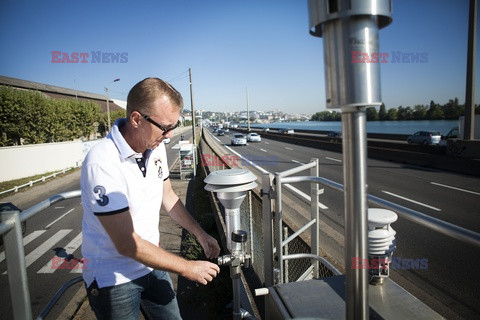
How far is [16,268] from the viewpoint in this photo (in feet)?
4.43

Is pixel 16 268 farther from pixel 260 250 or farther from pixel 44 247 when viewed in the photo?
pixel 44 247

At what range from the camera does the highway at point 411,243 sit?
450 cm

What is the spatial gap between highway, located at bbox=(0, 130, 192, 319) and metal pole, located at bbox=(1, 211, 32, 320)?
1.42 feet

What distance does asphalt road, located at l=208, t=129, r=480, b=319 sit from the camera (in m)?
4.38

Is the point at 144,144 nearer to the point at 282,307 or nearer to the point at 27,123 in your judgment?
the point at 282,307

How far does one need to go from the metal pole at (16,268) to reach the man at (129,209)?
33 centimetres

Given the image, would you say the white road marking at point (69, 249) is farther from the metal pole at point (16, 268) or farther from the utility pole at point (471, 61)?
the utility pole at point (471, 61)

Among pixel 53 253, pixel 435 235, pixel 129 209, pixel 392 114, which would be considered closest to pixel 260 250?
pixel 129 209

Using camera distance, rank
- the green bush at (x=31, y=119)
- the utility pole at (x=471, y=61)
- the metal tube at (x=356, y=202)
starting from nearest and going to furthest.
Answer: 1. the metal tube at (x=356, y=202)
2. the utility pole at (x=471, y=61)
3. the green bush at (x=31, y=119)

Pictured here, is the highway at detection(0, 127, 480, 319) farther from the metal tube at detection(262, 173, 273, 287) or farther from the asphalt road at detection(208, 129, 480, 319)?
the metal tube at detection(262, 173, 273, 287)

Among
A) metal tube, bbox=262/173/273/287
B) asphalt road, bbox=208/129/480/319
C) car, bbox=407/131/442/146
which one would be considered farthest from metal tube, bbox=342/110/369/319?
car, bbox=407/131/442/146

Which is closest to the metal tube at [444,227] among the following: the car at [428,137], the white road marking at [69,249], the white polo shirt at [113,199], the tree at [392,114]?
the white polo shirt at [113,199]

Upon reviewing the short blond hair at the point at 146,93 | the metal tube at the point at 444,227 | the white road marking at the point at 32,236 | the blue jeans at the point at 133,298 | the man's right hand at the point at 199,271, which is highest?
the short blond hair at the point at 146,93

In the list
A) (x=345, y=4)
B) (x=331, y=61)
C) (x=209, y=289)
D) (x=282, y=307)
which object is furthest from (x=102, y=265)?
(x=209, y=289)
